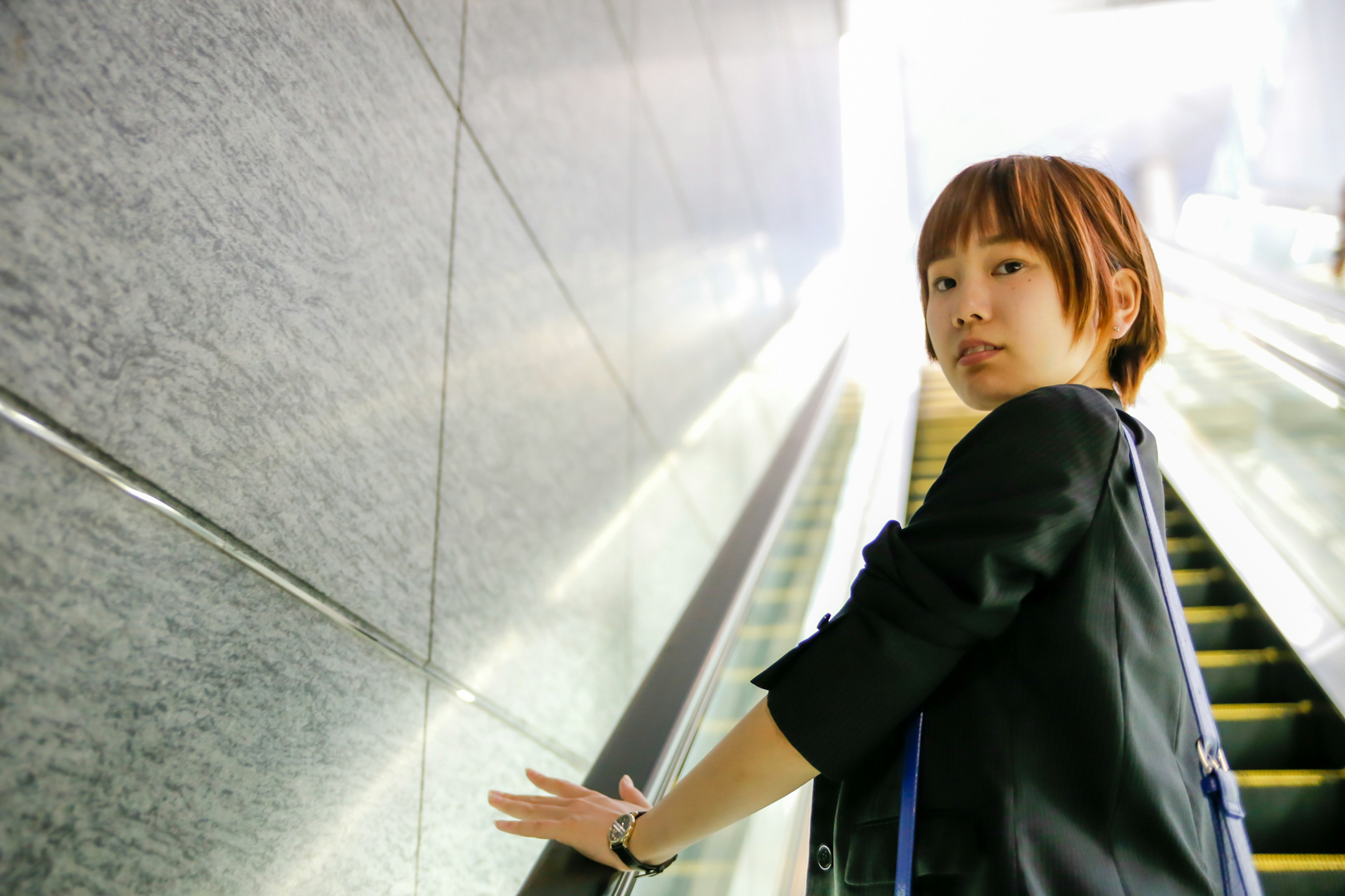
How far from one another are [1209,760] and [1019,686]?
8.8 inches

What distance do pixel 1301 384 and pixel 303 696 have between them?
3.75 metres

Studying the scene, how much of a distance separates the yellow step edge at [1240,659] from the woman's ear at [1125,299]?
1.96 m

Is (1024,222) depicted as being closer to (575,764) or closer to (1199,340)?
(575,764)

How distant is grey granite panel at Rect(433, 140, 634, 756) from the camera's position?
66.8 inches

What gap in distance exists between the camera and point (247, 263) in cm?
113

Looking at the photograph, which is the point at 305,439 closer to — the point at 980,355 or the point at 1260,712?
the point at 980,355

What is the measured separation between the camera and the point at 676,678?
5.27 feet

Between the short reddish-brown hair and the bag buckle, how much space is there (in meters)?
0.48

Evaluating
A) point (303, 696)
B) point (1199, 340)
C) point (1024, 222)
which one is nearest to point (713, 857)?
point (303, 696)

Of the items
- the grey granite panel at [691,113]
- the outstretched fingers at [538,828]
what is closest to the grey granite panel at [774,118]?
the grey granite panel at [691,113]

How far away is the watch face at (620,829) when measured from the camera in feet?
3.25

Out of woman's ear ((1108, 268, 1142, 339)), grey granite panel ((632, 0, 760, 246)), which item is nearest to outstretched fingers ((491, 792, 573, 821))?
woman's ear ((1108, 268, 1142, 339))

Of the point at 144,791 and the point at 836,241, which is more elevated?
the point at 144,791

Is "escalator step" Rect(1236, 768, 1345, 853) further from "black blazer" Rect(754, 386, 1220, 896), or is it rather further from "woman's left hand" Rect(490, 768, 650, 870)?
"woman's left hand" Rect(490, 768, 650, 870)
